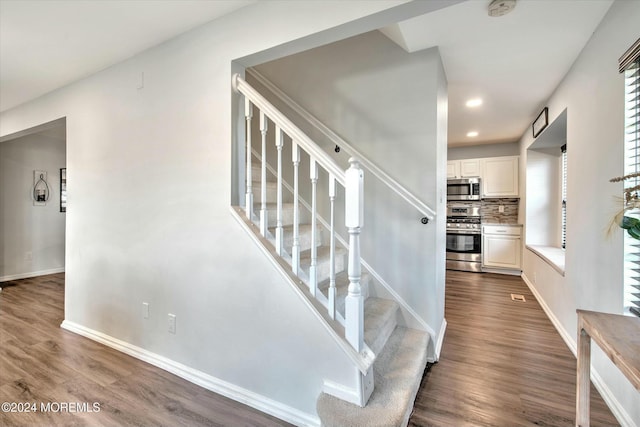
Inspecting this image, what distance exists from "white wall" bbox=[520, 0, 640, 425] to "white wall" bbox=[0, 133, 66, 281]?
23.4 ft

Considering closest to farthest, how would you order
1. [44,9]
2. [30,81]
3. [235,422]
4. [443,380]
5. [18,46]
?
1. [235,422]
2. [44,9]
3. [443,380]
4. [18,46]
5. [30,81]

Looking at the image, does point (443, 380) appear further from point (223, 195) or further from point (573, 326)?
point (223, 195)

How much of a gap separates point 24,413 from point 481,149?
6531 millimetres

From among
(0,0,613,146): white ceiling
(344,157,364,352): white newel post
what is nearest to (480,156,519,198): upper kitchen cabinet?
(0,0,613,146): white ceiling

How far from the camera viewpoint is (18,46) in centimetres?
214

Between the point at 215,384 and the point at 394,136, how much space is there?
2.20 meters

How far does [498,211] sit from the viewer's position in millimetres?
5406

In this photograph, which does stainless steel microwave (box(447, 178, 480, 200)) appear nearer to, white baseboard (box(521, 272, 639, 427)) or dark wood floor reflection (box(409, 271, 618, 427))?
dark wood floor reflection (box(409, 271, 618, 427))

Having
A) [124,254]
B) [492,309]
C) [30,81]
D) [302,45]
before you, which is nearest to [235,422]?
[124,254]

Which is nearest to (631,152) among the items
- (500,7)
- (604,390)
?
(500,7)

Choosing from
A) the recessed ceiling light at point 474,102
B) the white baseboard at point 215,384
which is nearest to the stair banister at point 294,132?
the white baseboard at point 215,384

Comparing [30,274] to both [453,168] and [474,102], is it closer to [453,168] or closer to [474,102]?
[474,102]

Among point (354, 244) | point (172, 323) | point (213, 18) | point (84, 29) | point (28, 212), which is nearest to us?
point (354, 244)

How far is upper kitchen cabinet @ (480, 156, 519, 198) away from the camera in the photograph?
199 inches
